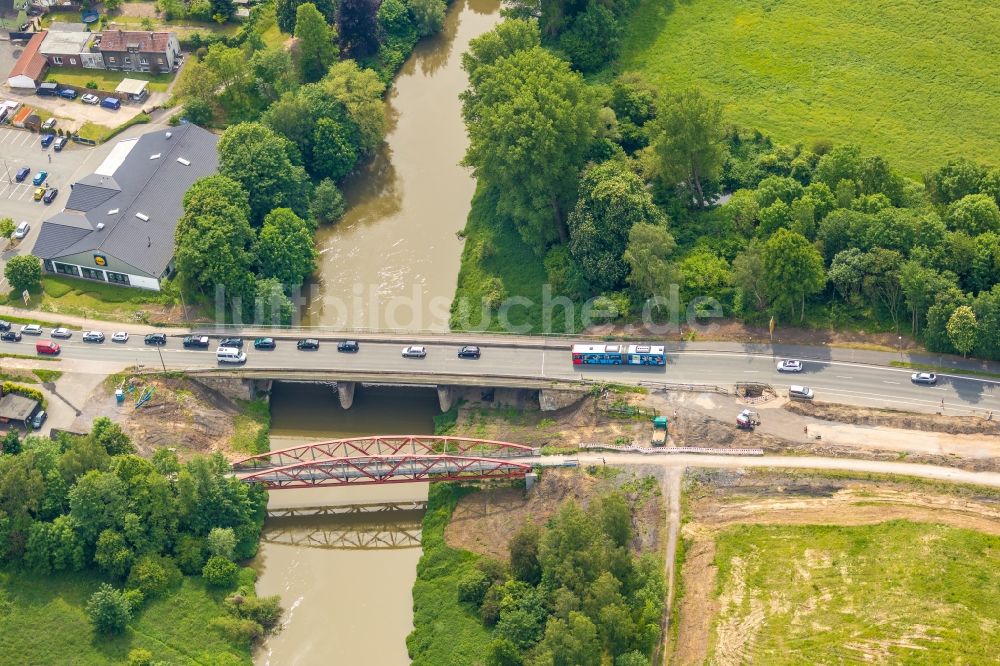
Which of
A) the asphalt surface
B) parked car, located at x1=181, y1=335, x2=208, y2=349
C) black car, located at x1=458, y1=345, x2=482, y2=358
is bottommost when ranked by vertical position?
the asphalt surface

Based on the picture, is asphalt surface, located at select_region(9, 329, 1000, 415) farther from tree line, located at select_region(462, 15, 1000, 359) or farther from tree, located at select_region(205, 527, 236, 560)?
tree, located at select_region(205, 527, 236, 560)

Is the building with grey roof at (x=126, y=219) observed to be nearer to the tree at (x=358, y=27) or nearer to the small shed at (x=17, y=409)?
the small shed at (x=17, y=409)

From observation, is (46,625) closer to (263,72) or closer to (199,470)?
(199,470)

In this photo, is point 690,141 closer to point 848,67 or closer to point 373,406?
point 848,67

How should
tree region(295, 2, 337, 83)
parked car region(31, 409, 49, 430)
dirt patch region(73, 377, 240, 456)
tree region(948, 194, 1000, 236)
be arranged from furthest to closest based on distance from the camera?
1. tree region(295, 2, 337, 83)
2. dirt patch region(73, 377, 240, 456)
3. tree region(948, 194, 1000, 236)
4. parked car region(31, 409, 49, 430)

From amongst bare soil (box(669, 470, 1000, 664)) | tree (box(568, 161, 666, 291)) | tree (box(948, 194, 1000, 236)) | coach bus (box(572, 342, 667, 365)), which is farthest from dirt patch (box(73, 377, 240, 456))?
tree (box(948, 194, 1000, 236))

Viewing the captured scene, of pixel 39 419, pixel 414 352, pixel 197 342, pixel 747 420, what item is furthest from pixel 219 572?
pixel 747 420

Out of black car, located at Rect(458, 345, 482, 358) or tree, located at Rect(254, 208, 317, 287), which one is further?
tree, located at Rect(254, 208, 317, 287)

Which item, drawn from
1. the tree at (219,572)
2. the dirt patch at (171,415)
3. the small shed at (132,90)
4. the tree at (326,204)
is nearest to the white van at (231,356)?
the dirt patch at (171,415)
